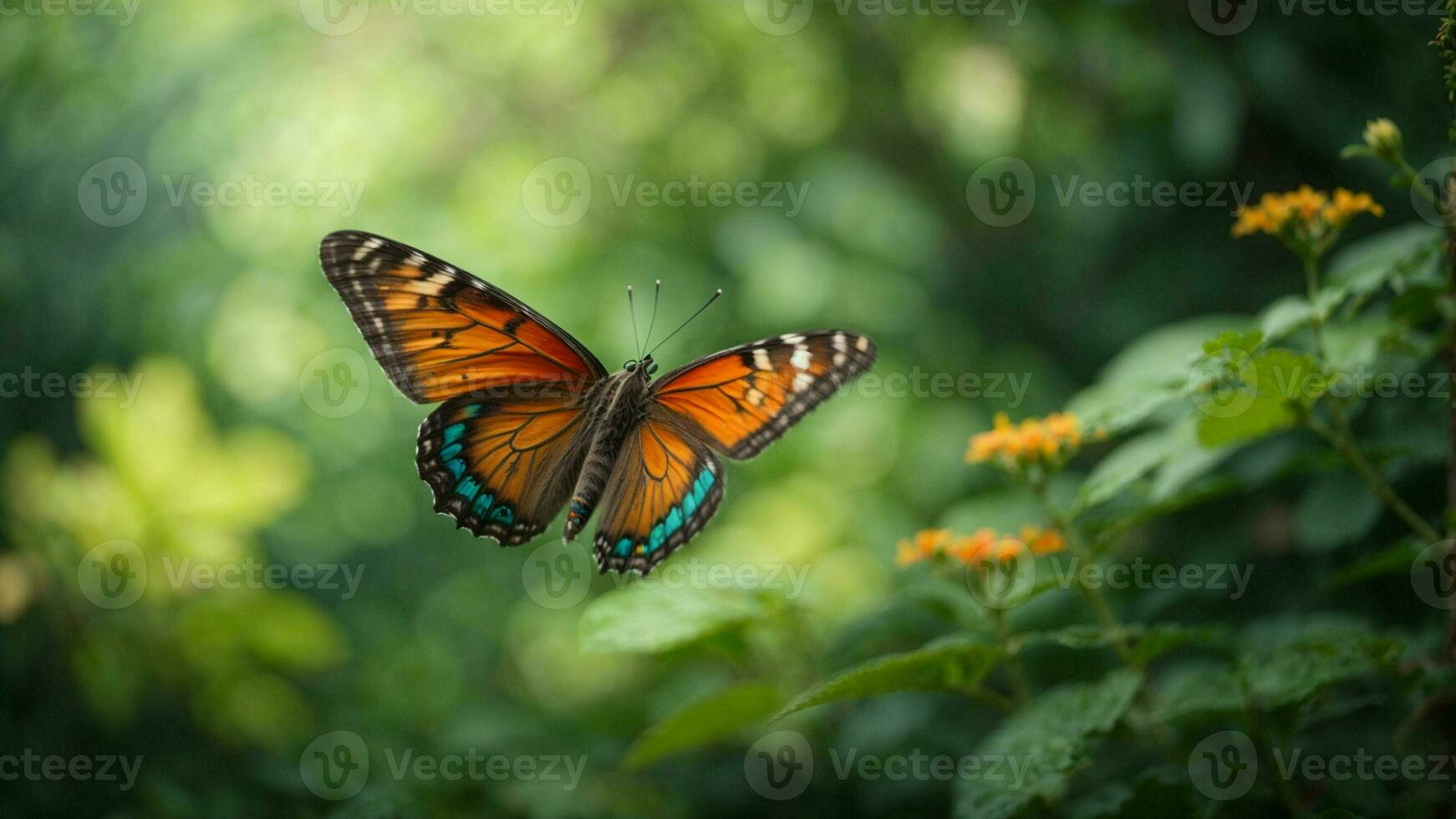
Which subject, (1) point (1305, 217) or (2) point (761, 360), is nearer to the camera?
(1) point (1305, 217)

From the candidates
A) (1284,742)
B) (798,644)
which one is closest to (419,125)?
(798,644)

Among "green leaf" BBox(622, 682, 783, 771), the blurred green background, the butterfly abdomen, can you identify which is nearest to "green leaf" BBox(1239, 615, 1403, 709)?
the blurred green background

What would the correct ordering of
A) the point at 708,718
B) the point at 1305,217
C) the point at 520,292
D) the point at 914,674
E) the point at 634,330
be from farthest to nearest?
the point at 520,292, the point at 634,330, the point at 708,718, the point at 1305,217, the point at 914,674

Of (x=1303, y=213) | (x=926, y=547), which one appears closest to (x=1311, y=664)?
(x=926, y=547)

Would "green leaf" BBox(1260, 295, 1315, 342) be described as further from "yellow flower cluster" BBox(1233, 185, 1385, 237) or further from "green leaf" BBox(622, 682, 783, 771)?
"green leaf" BBox(622, 682, 783, 771)

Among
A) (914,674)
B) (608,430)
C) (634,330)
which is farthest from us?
(634,330)

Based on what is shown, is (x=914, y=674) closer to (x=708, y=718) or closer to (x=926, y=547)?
(x=926, y=547)
